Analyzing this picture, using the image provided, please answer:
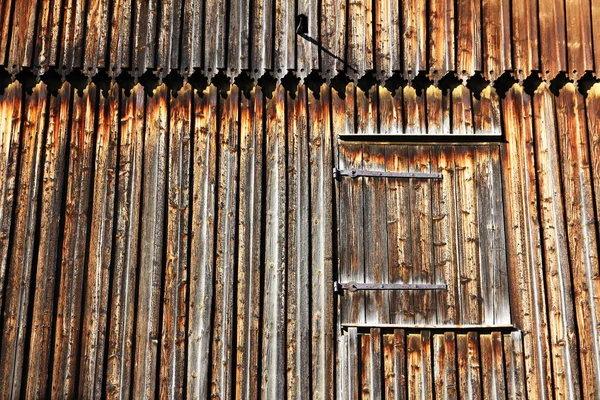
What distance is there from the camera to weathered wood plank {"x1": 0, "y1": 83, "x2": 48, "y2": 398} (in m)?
8.13

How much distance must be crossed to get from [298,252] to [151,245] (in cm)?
164

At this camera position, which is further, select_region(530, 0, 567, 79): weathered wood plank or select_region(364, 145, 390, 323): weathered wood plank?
select_region(530, 0, 567, 79): weathered wood plank

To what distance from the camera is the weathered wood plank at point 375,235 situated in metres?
8.31

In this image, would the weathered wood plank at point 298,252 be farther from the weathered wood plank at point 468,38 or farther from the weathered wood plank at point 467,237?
the weathered wood plank at point 468,38

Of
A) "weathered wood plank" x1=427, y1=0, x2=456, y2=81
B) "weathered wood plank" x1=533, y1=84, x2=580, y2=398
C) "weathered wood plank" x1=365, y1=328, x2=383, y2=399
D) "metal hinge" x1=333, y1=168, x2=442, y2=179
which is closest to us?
"weathered wood plank" x1=365, y1=328, x2=383, y2=399

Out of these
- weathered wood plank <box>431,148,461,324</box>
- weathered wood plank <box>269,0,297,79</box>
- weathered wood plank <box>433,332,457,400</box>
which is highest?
weathered wood plank <box>269,0,297,79</box>

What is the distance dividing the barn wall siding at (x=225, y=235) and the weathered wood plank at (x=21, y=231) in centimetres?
2

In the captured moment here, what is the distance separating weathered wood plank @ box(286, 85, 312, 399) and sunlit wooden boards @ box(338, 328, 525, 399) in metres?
0.47

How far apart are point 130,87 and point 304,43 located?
2.12 m

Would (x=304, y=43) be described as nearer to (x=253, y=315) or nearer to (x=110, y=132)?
(x=110, y=132)

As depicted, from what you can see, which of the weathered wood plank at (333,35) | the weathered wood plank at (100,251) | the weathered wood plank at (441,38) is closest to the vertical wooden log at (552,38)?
the weathered wood plank at (441,38)

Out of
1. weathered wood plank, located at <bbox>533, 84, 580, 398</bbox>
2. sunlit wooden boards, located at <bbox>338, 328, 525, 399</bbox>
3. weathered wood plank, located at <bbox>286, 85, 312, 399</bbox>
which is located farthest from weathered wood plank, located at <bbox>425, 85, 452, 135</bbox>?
sunlit wooden boards, located at <bbox>338, 328, 525, 399</bbox>

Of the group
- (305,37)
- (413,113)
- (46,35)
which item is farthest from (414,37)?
(46,35)

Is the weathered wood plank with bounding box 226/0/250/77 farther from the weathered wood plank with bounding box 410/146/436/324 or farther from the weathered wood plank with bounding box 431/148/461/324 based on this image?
the weathered wood plank with bounding box 431/148/461/324
